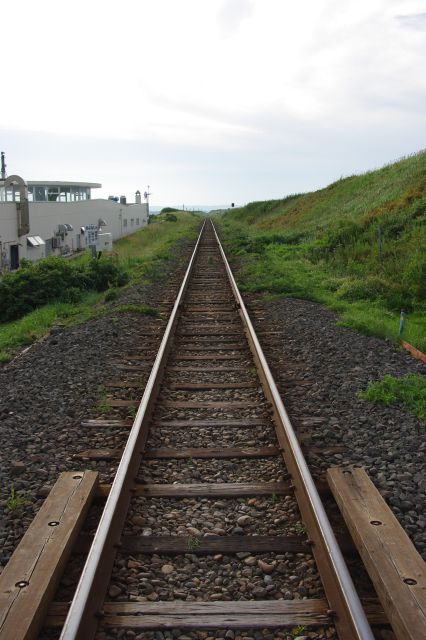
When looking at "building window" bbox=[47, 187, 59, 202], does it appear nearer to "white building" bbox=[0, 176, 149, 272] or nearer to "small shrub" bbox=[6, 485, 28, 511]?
"white building" bbox=[0, 176, 149, 272]

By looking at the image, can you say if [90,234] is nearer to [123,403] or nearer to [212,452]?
[123,403]

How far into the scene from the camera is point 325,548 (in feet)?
11.1

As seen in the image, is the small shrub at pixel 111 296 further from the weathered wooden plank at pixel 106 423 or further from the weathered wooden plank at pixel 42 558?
the weathered wooden plank at pixel 42 558

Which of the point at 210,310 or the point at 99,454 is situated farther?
the point at 210,310

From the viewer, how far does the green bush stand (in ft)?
48.6

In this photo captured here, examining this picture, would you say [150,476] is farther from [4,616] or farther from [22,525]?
[4,616]

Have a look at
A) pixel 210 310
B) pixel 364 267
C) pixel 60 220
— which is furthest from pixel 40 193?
pixel 210 310

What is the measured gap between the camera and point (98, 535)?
348 centimetres

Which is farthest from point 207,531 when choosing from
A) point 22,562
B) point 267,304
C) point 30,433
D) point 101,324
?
point 267,304

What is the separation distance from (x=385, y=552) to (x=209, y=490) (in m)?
1.41

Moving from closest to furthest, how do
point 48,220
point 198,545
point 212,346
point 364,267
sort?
1. point 198,545
2. point 212,346
3. point 364,267
4. point 48,220

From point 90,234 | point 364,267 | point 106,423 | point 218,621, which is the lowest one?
point 218,621

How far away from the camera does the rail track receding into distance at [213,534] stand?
2975mm

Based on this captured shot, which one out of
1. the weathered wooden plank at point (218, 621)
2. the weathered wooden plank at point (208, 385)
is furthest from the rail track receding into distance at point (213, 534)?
the weathered wooden plank at point (208, 385)
